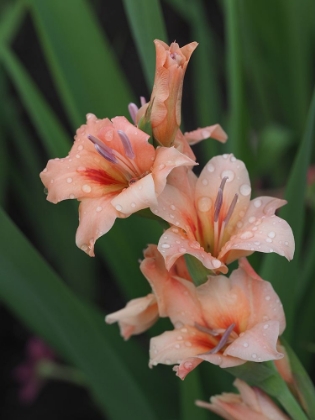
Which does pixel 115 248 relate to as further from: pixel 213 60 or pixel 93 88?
pixel 213 60

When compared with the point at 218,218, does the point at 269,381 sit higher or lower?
lower

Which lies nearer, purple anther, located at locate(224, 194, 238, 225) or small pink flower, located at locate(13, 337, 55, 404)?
purple anther, located at locate(224, 194, 238, 225)

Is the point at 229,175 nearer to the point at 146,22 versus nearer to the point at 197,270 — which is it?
the point at 197,270

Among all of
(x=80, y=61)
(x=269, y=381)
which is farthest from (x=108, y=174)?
(x=80, y=61)

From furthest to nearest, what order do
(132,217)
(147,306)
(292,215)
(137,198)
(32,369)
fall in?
(32,369) < (132,217) < (292,215) < (147,306) < (137,198)

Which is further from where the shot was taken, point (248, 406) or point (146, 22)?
point (146, 22)

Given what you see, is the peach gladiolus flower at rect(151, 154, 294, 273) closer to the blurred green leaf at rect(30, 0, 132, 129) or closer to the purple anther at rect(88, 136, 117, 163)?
the purple anther at rect(88, 136, 117, 163)

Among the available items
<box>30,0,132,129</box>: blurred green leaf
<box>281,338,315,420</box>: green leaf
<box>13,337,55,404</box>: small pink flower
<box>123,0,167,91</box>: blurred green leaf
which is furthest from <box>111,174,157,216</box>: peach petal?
<box>13,337,55,404</box>: small pink flower

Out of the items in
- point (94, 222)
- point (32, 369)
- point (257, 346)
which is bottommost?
point (32, 369)
